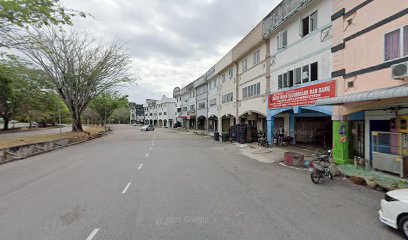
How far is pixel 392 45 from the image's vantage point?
9555 mm

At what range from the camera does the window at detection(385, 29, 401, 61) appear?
929 centimetres

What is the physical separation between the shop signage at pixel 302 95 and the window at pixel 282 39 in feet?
12.7

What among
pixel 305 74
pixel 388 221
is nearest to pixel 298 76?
pixel 305 74

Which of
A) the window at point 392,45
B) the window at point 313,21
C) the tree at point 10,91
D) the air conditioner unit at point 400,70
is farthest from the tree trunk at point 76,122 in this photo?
the air conditioner unit at point 400,70

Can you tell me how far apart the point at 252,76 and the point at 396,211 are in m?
20.3

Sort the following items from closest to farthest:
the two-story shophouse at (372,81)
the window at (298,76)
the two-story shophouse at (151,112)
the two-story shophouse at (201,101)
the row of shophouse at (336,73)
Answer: the two-story shophouse at (372,81)
the row of shophouse at (336,73)
the window at (298,76)
the two-story shophouse at (201,101)
the two-story shophouse at (151,112)

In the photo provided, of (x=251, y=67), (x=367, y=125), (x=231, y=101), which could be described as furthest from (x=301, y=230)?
(x=231, y=101)

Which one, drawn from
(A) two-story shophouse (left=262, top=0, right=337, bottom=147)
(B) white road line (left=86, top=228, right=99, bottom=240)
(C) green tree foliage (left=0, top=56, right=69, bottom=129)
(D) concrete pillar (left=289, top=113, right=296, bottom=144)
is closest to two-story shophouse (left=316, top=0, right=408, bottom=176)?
(A) two-story shophouse (left=262, top=0, right=337, bottom=147)

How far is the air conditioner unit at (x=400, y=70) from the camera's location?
27.7 feet

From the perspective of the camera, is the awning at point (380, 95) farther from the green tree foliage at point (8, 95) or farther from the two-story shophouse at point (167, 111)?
the two-story shophouse at point (167, 111)

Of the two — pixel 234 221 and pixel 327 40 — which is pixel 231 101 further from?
pixel 234 221

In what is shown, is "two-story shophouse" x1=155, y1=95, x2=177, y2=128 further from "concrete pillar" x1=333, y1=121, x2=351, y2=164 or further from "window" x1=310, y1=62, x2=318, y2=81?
"concrete pillar" x1=333, y1=121, x2=351, y2=164

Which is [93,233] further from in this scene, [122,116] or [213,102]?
[122,116]

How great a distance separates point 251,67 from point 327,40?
36.7 ft
